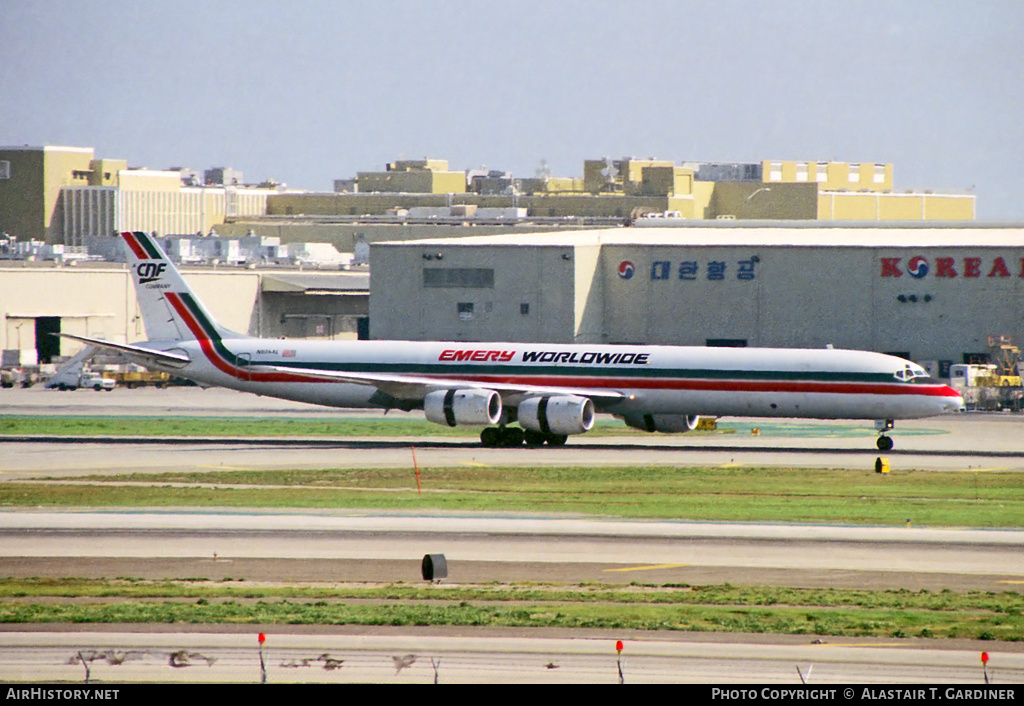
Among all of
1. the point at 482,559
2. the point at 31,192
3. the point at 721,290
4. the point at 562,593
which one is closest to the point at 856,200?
the point at 721,290

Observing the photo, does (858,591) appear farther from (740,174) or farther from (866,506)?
(740,174)

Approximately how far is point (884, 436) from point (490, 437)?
16.2m

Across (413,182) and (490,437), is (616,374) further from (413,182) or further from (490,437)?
(413,182)

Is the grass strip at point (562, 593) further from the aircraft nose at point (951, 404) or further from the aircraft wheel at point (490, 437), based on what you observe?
the aircraft wheel at point (490, 437)

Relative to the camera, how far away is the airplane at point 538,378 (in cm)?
5653

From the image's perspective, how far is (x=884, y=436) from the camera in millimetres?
57281

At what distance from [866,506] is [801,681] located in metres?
20.8

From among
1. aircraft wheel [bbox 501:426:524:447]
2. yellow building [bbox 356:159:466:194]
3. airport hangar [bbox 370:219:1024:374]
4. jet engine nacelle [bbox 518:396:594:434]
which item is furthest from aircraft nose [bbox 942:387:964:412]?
yellow building [bbox 356:159:466:194]

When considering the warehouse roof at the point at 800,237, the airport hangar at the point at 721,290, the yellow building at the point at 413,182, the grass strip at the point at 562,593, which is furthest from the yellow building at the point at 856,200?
the grass strip at the point at 562,593

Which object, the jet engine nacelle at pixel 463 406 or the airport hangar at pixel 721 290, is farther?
the airport hangar at pixel 721 290

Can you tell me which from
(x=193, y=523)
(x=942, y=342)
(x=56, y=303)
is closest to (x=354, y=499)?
(x=193, y=523)

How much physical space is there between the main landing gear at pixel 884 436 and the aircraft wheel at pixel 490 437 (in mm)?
15592

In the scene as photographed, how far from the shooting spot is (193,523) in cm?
3612
